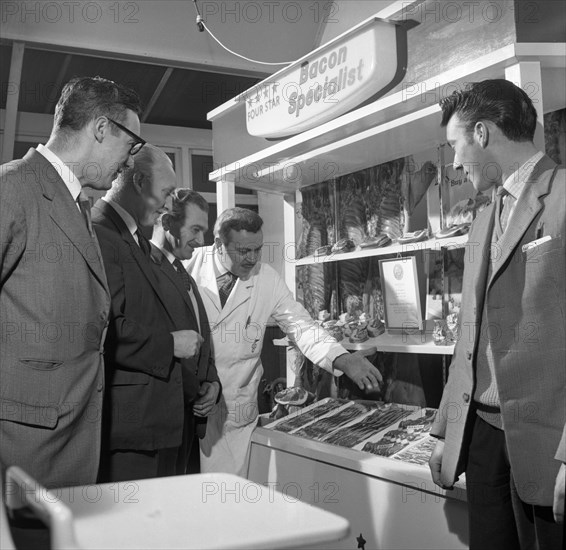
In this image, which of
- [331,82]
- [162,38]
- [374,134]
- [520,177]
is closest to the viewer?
[520,177]

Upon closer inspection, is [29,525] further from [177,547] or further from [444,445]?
[444,445]

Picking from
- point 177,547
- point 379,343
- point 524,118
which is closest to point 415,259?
point 379,343

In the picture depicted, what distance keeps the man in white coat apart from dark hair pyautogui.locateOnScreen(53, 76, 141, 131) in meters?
1.19

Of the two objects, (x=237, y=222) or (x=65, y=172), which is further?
(x=237, y=222)

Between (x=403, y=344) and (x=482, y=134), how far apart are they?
1121mm

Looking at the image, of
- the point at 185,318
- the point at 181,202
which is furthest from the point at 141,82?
the point at 185,318

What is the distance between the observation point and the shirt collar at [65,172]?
1.87 metres

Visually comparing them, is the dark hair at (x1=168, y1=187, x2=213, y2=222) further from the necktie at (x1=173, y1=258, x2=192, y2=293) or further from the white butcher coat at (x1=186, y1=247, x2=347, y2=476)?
the white butcher coat at (x1=186, y1=247, x2=347, y2=476)

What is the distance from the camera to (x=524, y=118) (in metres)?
1.89

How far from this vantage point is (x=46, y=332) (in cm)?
168

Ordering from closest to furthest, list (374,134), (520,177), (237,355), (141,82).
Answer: (520,177)
(374,134)
(237,355)
(141,82)

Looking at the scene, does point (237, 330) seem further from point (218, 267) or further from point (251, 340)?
point (218, 267)

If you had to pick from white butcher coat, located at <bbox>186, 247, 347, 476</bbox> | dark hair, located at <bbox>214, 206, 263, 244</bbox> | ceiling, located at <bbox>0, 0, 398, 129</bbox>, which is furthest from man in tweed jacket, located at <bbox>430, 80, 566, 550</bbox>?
ceiling, located at <bbox>0, 0, 398, 129</bbox>

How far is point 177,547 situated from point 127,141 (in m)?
1.46
